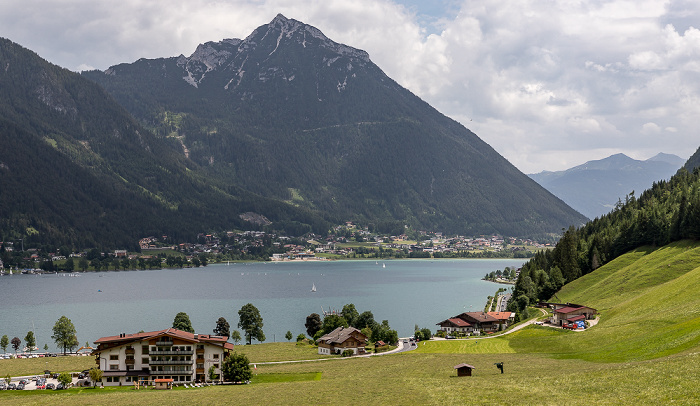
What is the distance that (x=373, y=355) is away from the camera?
88.6 meters

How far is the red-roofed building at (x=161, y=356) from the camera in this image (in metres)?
74.1

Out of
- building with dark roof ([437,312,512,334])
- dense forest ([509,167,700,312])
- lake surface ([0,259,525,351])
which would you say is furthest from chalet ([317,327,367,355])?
dense forest ([509,167,700,312])

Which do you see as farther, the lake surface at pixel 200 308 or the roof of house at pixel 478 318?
the lake surface at pixel 200 308

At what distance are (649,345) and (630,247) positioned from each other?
78399mm

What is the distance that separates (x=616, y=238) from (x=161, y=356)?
96.4 metres

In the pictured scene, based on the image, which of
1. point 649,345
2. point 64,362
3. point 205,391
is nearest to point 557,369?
point 649,345

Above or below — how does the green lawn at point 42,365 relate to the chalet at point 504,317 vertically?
below

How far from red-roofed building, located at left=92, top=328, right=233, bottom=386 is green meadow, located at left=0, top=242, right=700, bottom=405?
6278 millimetres

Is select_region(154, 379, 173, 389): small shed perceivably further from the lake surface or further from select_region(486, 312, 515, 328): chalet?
select_region(486, 312, 515, 328): chalet

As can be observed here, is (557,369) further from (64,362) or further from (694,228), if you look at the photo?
(694,228)

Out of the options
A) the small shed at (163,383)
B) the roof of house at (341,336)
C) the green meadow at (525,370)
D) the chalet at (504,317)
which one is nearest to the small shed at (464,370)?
the green meadow at (525,370)

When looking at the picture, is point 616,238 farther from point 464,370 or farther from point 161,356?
point 161,356

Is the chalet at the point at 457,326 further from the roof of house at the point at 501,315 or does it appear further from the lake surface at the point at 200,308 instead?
the lake surface at the point at 200,308

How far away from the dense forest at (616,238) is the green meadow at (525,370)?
20.2 meters
